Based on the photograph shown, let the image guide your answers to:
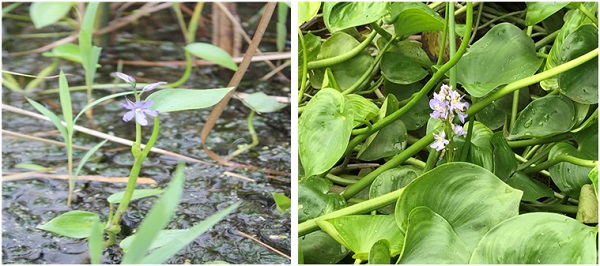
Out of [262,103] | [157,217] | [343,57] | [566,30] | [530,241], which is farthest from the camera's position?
[262,103]

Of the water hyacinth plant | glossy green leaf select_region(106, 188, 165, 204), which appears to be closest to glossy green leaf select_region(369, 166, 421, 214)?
the water hyacinth plant

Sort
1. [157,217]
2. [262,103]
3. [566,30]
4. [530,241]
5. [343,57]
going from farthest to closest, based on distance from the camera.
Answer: [262,103] < [343,57] < [566,30] < [530,241] < [157,217]

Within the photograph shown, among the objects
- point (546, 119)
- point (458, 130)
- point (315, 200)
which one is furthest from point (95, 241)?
point (546, 119)

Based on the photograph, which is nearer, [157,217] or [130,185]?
[157,217]

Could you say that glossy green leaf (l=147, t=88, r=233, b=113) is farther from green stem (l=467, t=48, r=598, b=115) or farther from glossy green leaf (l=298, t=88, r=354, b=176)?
green stem (l=467, t=48, r=598, b=115)

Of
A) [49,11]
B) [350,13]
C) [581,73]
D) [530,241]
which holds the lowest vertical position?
[530,241]

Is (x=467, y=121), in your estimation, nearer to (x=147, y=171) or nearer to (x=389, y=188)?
(x=389, y=188)

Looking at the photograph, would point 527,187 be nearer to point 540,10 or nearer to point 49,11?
point 540,10

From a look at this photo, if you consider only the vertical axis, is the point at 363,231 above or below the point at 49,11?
below
